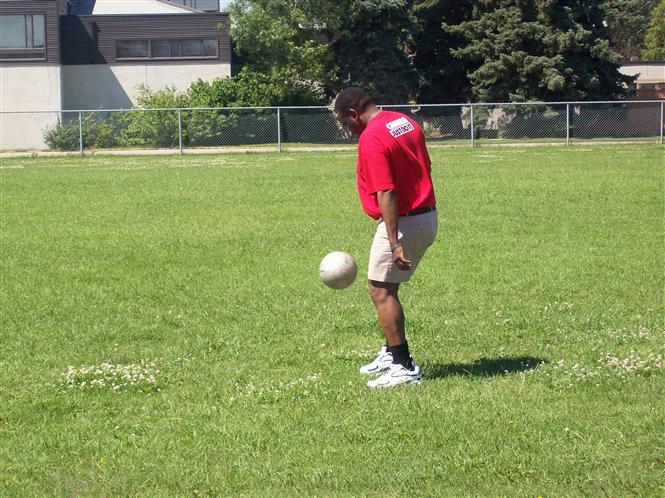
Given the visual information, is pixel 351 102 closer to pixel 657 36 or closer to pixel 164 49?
pixel 164 49

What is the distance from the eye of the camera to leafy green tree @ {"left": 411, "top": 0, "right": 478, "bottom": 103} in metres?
46.1

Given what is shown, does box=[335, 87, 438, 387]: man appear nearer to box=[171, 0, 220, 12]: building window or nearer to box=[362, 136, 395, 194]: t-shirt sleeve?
box=[362, 136, 395, 194]: t-shirt sleeve

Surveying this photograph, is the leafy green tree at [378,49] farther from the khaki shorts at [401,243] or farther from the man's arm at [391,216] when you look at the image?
the man's arm at [391,216]

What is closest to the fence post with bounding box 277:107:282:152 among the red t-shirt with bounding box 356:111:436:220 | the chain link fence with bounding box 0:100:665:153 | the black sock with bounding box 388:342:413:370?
the chain link fence with bounding box 0:100:665:153

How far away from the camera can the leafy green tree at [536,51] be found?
42.8 meters

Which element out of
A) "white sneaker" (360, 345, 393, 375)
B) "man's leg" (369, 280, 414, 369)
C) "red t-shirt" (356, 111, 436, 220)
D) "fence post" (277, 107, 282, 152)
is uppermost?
"fence post" (277, 107, 282, 152)

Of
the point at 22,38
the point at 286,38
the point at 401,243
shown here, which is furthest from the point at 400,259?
the point at 22,38

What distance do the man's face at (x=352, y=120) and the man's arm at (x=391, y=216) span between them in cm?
57

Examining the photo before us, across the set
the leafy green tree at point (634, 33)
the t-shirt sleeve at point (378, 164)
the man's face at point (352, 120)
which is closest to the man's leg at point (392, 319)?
the t-shirt sleeve at point (378, 164)

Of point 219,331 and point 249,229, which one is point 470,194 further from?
point 219,331

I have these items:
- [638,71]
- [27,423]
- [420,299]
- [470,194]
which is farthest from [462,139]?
[27,423]

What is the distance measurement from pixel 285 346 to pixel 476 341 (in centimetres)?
154

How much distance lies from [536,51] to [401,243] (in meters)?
39.4

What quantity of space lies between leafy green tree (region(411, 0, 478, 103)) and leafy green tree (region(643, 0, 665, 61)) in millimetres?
23187
